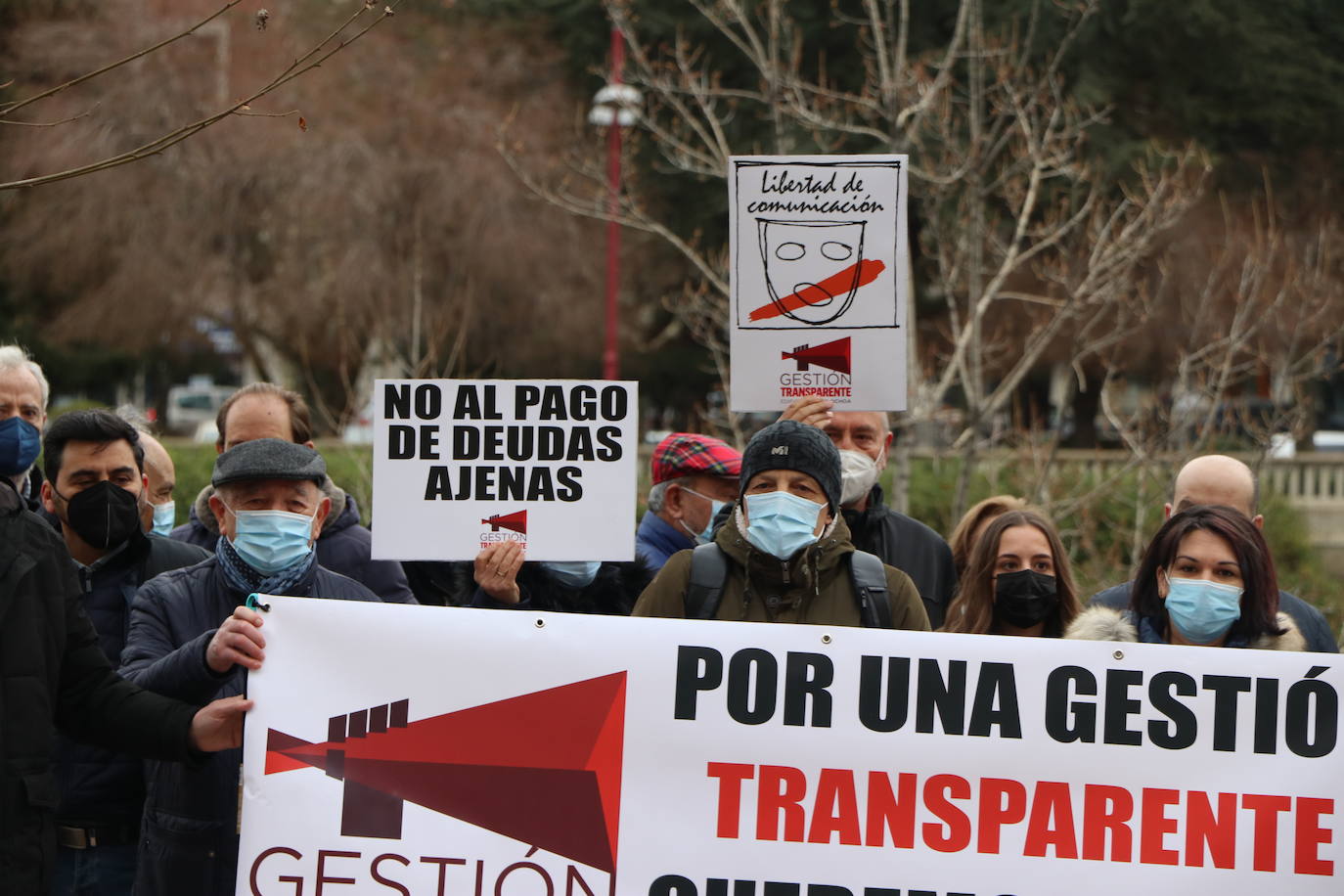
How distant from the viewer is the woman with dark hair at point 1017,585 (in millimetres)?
4719

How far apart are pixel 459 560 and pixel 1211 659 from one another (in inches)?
72.3

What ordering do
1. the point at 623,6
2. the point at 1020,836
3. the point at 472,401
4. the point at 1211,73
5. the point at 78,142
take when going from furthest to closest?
the point at 78,142 → the point at 1211,73 → the point at 623,6 → the point at 472,401 → the point at 1020,836

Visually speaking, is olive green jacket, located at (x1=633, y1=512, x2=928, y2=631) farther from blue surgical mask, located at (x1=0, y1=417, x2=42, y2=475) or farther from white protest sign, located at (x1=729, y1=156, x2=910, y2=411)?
blue surgical mask, located at (x1=0, y1=417, x2=42, y2=475)

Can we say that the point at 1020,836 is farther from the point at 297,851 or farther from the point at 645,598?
the point at 297,851

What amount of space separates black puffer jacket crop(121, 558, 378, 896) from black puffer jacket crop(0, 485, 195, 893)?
0.17 meters

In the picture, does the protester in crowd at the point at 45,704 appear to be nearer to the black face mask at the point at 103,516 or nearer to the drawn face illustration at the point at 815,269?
the black face mask at the point at 103,516

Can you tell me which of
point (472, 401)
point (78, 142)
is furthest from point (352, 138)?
point (472, 401)

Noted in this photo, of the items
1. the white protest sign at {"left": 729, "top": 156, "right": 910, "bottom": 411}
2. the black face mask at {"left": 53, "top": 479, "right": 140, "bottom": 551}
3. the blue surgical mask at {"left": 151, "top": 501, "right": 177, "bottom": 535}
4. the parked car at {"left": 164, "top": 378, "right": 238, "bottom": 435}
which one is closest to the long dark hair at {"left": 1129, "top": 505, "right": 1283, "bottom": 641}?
the white protest sign at {"left": 729, "top": 156, "right": 910, "bottom": 411}

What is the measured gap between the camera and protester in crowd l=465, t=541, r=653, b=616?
4086 mm

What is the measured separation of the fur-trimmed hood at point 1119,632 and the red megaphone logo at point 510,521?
135cm

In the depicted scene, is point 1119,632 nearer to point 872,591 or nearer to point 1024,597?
point 872,591

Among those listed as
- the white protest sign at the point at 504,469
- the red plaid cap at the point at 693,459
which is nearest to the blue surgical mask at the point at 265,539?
the white protest sign at the point at 504,469

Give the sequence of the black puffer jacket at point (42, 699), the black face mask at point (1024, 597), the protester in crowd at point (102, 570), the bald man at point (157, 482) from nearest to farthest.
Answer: the black puffer jacket at point (42, 699)
the protester in crowd at point (102, 570)
the black face mask at point (1024, 597)
the bald man at point (157, 482)

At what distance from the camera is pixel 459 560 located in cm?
427
